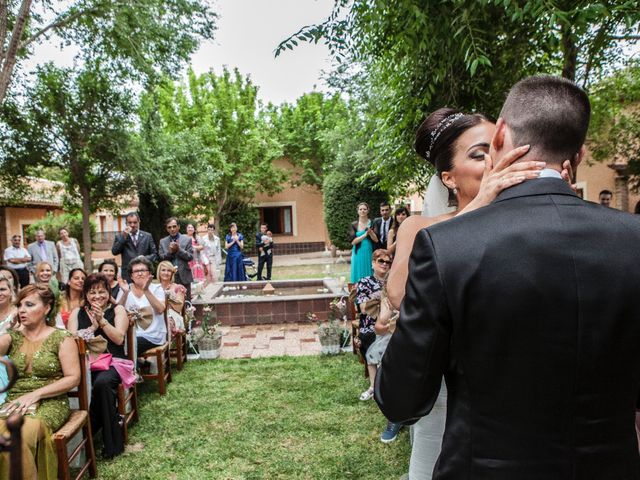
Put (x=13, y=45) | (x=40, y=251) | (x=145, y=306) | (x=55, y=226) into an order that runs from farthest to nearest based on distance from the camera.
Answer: (x=55, y=226), (x=40, y=251), (x=13, y=45), (x=145, y=306)

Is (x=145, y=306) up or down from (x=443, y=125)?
down

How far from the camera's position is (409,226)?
2.01 m

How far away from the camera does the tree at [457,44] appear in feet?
13.7

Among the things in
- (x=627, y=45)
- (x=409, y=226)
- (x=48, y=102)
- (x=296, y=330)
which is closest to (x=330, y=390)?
(x=296, y=330)

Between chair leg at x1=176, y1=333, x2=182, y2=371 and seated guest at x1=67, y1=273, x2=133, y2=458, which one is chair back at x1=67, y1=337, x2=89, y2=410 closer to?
seated guest at x1=67, y1=273, x2=133, y2=458

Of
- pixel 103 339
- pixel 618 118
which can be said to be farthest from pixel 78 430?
pixel 618 118

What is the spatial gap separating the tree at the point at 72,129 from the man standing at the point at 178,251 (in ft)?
19.0

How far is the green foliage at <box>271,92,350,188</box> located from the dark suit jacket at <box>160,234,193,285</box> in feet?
61.2

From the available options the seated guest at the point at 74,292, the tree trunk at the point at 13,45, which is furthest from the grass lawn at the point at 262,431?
the tree trunk at the point at 13,45

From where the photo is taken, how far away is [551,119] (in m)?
1.17

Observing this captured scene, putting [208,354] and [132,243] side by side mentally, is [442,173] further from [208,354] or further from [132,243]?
[132,243]

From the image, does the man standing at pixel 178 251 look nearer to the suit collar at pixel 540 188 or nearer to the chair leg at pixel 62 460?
the chair leg at pixel 62 460

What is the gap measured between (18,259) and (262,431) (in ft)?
30.0

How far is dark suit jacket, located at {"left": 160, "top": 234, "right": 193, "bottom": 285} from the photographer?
9.43 metres
